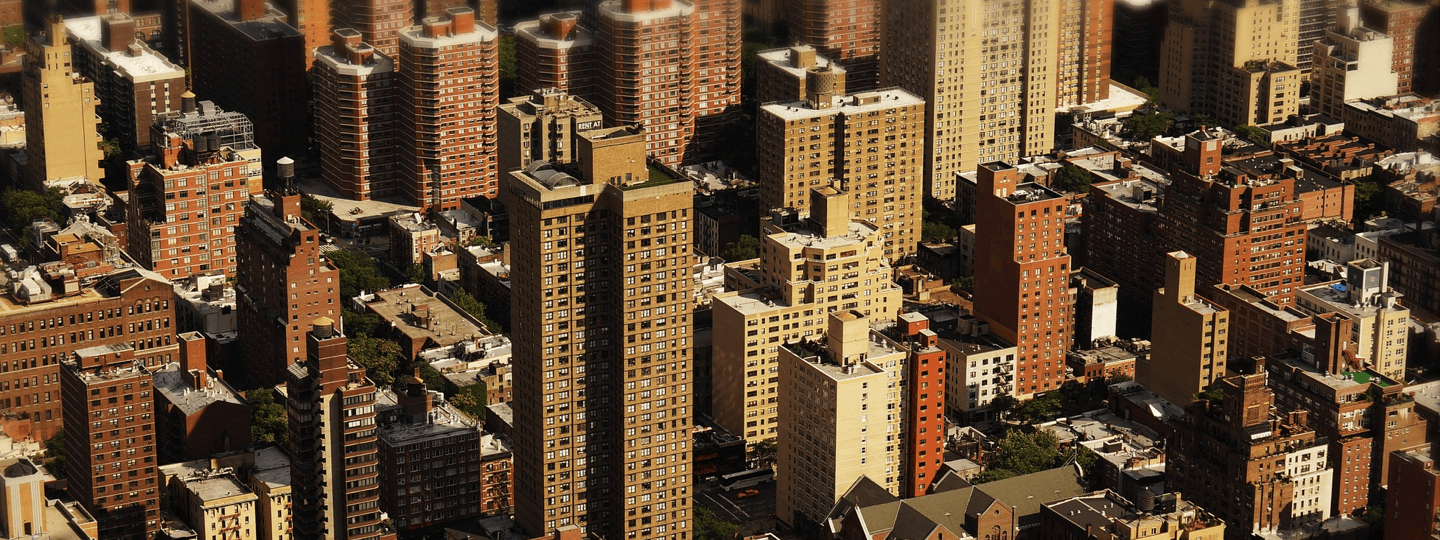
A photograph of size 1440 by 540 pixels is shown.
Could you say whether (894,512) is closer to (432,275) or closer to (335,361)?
(335,361)

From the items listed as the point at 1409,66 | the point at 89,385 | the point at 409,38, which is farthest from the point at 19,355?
the point at 1409,66

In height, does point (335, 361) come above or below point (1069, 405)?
above

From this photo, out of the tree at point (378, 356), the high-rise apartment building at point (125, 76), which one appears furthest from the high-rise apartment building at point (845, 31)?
the tree at point (378, 356)

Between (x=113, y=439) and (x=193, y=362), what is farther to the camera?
(x=193, y=362)

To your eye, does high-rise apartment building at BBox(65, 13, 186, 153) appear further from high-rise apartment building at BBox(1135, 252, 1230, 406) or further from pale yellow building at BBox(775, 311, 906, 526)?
high-rise apartment building at BBox(1135, 252, 1230, 406)

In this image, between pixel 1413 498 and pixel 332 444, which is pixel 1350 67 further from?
pixel 332 444

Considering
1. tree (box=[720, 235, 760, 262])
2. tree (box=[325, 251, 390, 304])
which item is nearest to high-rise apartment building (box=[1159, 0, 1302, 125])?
tree (box=[720, 235, 760, 262])

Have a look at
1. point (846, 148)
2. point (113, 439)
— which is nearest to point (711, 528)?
point (113, 439)
